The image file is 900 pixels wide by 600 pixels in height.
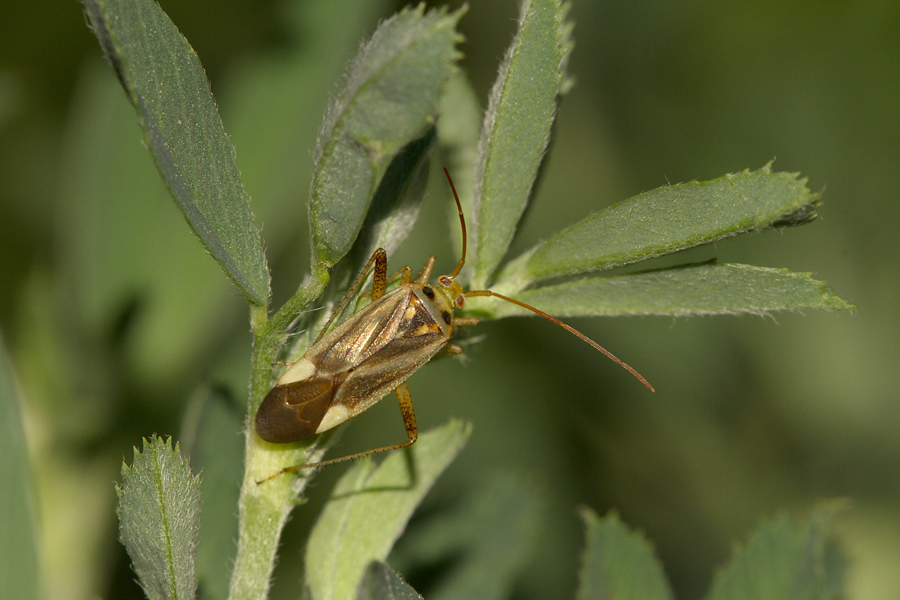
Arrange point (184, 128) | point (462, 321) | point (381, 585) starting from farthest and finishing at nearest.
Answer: point (462, 321)
point (184, 128)
point (381, 585)

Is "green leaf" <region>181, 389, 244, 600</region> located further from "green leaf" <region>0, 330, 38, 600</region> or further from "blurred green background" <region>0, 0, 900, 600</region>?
"green leaf" <region>0, 330, 38, 600</region>

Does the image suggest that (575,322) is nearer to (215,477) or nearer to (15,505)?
(215,477)

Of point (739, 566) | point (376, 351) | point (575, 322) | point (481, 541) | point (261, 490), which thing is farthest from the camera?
point (575, 322)

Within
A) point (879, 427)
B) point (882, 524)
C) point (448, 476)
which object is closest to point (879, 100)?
point (879, 427)

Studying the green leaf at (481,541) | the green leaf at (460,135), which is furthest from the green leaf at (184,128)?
the green leaf at (481,541)

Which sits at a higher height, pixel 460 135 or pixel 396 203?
pixel 460 135

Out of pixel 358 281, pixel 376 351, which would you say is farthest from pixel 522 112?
pixel 376 351
